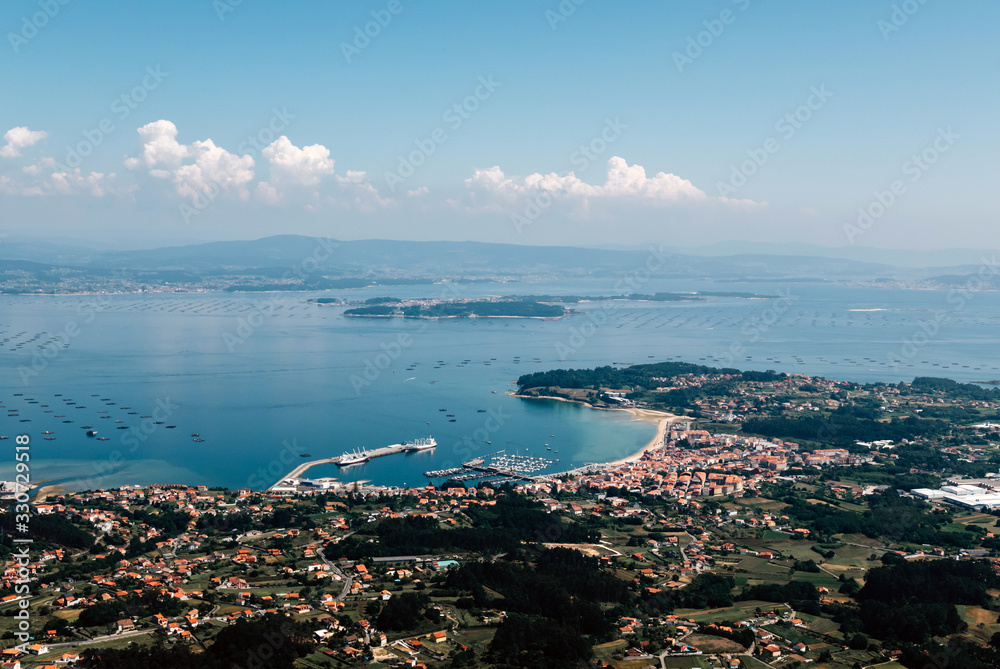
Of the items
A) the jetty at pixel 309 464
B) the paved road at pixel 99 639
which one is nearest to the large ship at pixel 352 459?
the jetty at pixel 309 464

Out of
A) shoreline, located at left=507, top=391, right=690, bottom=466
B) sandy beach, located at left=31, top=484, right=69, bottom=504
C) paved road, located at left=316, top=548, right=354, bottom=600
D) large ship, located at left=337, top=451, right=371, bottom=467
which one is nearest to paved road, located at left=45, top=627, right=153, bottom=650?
paved road, located at left=316, top=548, right=354, bottom=600

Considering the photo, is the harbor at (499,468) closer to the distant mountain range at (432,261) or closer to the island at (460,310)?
the island at (460,310)

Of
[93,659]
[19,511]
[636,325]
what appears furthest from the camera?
[636,325]

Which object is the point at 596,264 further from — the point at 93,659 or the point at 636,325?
the point at 93,659

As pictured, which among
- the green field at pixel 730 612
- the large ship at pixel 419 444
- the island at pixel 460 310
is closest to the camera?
the green field at pixel 730 612

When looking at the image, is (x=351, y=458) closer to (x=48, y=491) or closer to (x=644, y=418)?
(x=48, y=491)

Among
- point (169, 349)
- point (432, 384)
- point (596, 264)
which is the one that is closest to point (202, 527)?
point (432, 384)
